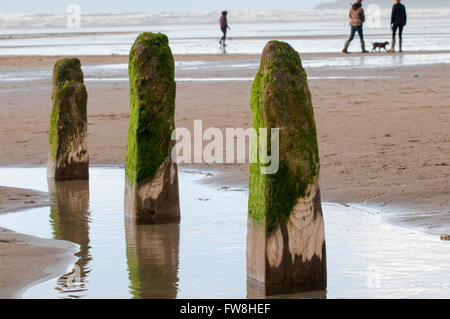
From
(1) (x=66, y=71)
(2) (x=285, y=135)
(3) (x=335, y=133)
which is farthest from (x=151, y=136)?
(3) (x=335, y=133)

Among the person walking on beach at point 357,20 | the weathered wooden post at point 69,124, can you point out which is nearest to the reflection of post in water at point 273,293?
the weathered wooden post at point 69,124

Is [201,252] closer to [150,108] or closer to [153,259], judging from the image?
[153,259]

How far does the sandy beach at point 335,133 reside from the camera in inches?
368

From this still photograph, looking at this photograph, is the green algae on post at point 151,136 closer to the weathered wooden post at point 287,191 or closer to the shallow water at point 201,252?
the shallow water at point 201,252

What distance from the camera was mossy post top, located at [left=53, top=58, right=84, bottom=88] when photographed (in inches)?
454

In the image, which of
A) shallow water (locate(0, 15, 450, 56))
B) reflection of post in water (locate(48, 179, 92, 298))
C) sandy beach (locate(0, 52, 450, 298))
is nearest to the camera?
reflection of post in water (locate(48, 179, 92, 298))

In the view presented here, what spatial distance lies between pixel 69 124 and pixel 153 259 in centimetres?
409

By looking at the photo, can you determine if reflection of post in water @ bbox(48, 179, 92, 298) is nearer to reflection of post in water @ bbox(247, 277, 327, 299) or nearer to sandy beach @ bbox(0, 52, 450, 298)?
sandy beach @ bbox(0, 52, 450, 298)

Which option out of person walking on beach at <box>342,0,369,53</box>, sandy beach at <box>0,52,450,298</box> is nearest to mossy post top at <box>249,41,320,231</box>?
sandy beach at <box>0,52,450,298</box>

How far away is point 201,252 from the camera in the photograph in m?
8.06

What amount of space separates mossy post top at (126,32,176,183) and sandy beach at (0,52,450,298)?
4.17ft

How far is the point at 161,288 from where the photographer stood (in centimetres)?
695

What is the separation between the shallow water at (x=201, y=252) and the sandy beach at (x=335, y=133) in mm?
356

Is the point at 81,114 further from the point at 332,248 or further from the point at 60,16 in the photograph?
the point at 60,16
